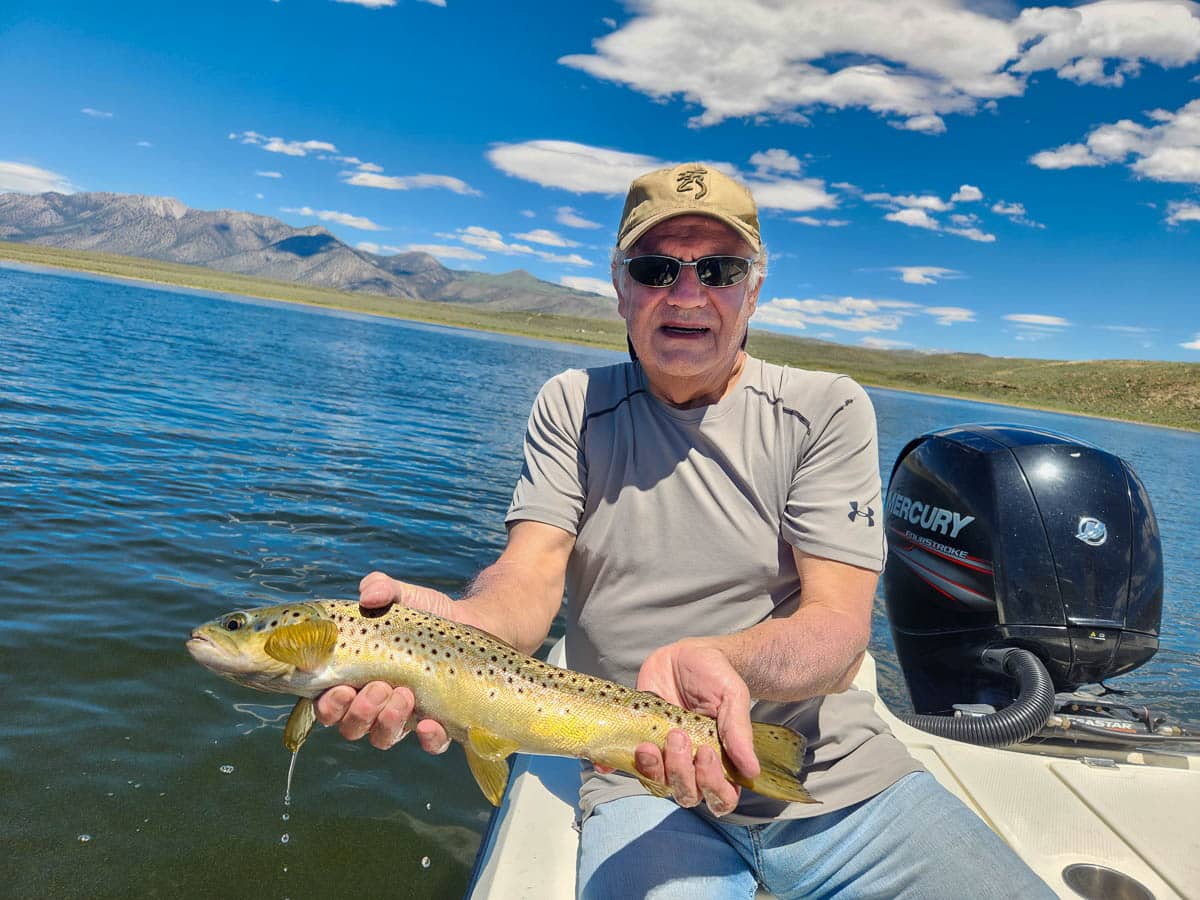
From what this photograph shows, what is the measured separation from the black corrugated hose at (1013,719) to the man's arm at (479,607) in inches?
106

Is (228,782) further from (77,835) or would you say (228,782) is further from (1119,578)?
(1119,578)

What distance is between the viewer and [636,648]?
3256 millimetres

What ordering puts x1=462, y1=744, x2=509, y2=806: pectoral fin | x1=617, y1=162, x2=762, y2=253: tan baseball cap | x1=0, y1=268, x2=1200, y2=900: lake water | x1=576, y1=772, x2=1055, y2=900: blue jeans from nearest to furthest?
x1=576, y1=772, x2=1055, y2=900: blue jeans
x1=462, y1=744, x2=509, y2=806: pectoral fin
x1=617, y1=162, x2=762, y2=253: tan baseball cap
x1=0, y1=268, x2=1200, y2=900: lake water

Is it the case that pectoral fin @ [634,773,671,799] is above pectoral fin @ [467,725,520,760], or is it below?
above

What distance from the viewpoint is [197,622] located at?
26.7ft

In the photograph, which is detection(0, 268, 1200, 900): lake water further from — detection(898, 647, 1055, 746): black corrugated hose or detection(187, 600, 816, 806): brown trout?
detection(898, 647, 1055, 746): black corrugated hose

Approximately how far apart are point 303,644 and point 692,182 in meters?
2.55

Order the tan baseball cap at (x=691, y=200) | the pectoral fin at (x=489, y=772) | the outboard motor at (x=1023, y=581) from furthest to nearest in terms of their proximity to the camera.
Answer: the outboard motor at (x=1023, y=581) < the tan baseball cap at (x=691, y=200) < the pectoral fin at (x=489, y=772)

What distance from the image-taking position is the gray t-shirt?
3.13 m

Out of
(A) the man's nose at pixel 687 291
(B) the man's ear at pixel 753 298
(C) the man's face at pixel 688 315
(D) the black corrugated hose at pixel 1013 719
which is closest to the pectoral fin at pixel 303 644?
(C) the man's face at pixel 688 315

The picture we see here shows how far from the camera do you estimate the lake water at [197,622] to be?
5.04 metres

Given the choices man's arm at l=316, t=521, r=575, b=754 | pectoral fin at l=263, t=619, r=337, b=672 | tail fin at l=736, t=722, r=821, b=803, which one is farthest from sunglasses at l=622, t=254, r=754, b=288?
pectoral fin at l=263, t=619, r=337, b=672

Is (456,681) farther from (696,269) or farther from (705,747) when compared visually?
(696,269)

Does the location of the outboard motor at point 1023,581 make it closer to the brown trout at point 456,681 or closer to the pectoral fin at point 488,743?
the brown trout at point 456,681
